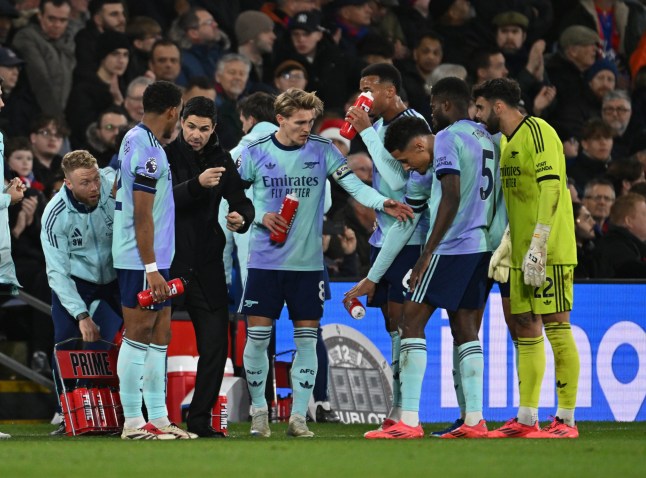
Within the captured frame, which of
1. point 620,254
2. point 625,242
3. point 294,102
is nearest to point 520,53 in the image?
point 625,242

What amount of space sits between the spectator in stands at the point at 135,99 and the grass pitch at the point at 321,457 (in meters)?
5.53

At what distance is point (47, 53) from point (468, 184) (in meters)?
7.13

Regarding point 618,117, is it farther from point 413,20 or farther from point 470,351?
point 470,351

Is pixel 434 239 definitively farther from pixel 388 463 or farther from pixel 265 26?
pixel 265 26

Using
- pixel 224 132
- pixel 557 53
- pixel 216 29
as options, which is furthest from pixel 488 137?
pixel 557 53

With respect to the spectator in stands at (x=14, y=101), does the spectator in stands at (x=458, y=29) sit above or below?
above

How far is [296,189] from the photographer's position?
997 centimetres

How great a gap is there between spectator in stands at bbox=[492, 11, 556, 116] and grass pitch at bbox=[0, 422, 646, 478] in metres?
9.44

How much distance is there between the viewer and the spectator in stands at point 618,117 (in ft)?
61.8

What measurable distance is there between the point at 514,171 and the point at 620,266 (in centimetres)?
476

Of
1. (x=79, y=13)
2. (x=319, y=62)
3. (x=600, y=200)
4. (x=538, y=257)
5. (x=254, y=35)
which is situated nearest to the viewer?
(x=538, y=257)

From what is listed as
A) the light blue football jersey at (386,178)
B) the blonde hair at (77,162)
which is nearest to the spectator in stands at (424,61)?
the light blue football jersey at (386,178)

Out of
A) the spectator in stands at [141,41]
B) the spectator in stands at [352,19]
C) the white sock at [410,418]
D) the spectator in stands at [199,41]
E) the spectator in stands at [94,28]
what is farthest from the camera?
the spectator in stands at [352,19]

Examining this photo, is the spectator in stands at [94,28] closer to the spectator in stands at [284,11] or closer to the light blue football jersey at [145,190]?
the spectator in stands at [284,11]
